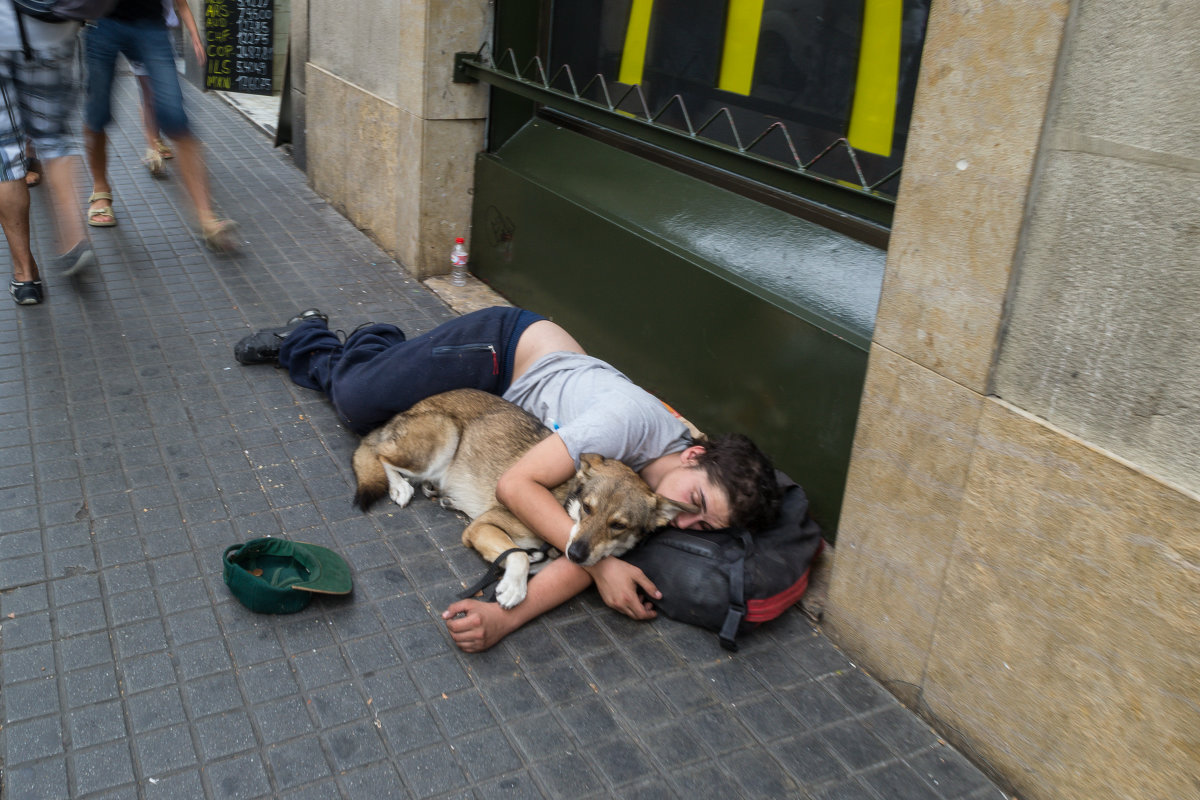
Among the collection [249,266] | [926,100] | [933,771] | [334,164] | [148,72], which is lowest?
[933,771]

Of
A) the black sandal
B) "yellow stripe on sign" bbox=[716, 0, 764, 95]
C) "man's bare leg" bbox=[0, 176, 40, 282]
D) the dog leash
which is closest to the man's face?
the dog leash

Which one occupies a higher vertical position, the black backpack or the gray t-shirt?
the gray t-shirt

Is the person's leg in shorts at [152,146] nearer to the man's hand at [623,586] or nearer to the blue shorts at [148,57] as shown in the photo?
the blue shorts at [148,57]

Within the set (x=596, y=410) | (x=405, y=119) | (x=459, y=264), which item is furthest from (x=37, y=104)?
(x=596, y=410)

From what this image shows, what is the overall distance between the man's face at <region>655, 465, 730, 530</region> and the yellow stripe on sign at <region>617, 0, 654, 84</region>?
272 centimetres

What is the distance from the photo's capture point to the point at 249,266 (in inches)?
248

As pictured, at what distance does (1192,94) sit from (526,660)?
2.51 metres

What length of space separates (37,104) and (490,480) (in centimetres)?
340

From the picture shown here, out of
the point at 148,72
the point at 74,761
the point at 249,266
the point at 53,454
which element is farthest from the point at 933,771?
the point at 148,72

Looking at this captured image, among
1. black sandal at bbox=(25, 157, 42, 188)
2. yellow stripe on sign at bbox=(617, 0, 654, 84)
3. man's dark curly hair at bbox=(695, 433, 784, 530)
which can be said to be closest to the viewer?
man's dark curly hair at bbox=(695, 433, 784, 530)

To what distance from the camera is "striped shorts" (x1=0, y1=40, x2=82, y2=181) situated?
4879 mm

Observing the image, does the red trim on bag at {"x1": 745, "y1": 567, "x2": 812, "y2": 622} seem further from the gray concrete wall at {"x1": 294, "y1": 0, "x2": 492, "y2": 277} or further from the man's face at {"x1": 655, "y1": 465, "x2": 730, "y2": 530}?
the gray concrete wall at {"x1": 294, "y1": 0, "x2": 492, "y2": 277}

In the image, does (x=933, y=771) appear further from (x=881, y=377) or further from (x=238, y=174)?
(x=238, y=174)

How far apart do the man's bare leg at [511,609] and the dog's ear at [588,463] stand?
13.4 inches
